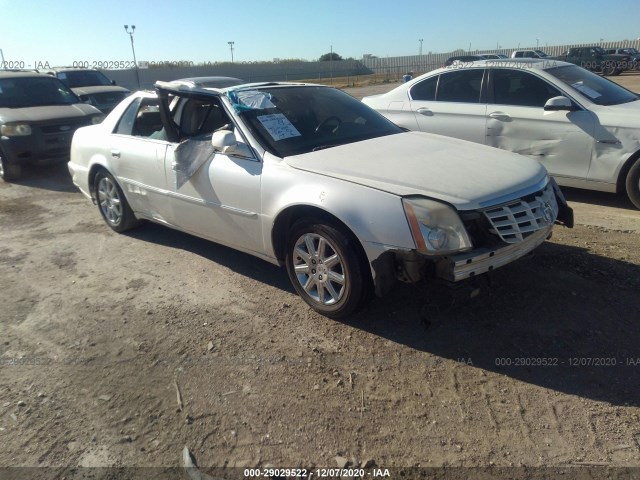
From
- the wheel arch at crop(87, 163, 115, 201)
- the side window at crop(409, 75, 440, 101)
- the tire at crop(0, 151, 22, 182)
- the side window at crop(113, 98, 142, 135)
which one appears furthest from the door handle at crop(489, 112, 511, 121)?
the tire at crop(0, 151, 22, 182)

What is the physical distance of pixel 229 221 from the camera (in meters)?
4.14

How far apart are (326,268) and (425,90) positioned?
4387 millimetres

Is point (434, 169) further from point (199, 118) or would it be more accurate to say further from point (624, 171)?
point (624, 171)

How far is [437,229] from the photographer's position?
3.01m

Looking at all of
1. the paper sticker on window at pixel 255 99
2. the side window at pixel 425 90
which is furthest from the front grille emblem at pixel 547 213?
the side window at pixel 425 90

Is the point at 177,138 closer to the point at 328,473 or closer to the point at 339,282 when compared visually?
the point at 339,282

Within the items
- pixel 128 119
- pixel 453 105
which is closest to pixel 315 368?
pixel 128 119

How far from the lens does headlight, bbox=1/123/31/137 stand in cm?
857

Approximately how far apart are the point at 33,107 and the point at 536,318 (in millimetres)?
9443

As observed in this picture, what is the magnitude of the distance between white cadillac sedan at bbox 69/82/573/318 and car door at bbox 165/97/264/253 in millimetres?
12

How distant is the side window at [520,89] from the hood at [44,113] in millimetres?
7229

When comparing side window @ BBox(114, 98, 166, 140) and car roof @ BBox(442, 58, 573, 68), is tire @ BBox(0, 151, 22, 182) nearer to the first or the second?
side window @ BBox(114, 98, 166, 140)

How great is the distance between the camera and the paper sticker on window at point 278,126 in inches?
158

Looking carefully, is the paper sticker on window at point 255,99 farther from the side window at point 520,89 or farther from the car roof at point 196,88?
the side window at point 520,89
